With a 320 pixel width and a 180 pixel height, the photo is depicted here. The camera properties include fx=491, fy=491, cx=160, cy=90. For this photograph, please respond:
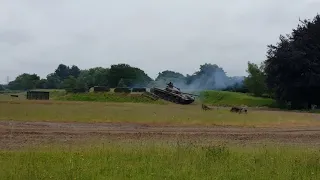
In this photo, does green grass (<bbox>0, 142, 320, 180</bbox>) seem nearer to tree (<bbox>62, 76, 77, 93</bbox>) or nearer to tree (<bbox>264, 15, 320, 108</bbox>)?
tree (<bbox>264, 15, 320, 108</bbox>)

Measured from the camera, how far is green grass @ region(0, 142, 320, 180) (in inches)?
362

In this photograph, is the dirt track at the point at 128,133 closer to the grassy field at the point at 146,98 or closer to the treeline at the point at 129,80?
the grassy field at the point at 146,98

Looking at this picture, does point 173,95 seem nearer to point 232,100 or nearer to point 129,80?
point 232,100

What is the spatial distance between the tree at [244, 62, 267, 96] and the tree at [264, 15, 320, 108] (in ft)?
45.9

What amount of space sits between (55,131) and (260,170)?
38.3ft

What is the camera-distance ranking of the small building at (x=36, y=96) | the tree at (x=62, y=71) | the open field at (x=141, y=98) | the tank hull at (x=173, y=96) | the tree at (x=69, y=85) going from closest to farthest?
the tank hull at (x=173, y=96)
the open field at (x=141, y=98)
the small building at (x=36, y=96)
the tree at (x=69, y=85)
the tree at (x=62, y=71)

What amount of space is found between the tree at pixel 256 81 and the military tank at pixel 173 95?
19.8 meters

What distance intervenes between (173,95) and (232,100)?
43.8ft

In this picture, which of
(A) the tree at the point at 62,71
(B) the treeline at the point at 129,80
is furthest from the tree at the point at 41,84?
(A) the tree at the point at 62,71

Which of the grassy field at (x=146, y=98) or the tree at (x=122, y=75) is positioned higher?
the tree at (x=122, y=75)

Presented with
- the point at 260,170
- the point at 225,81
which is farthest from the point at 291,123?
the point at 225,81

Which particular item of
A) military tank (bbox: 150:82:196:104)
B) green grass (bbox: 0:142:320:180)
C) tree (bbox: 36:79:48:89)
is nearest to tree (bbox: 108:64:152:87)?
tree (bbox: 36:79:48:89)

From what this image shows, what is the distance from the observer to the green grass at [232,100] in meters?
56.3

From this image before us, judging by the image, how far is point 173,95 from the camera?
48656mm
